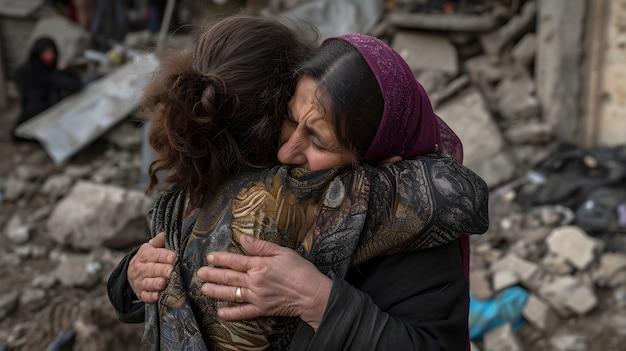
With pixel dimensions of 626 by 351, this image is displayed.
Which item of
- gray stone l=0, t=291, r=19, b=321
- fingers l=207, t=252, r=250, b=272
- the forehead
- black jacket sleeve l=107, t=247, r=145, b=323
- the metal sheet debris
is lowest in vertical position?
the metal sheet debris

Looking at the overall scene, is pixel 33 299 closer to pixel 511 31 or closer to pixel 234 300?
pixel 234 300

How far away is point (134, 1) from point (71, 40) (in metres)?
3.27

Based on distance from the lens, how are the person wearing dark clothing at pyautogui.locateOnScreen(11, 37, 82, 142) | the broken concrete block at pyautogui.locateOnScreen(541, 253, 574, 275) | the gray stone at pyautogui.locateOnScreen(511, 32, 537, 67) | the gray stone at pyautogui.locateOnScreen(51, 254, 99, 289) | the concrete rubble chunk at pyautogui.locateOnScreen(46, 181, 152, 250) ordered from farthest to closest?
the person wearing dark clothing at pyautogui.locateOnScreen(11, 37, 82, 142)
the gray stone at pyautogui.locateOnScreen(511, 32, 537, 67)
the concrete rubble chunk at pyautogui.locateOnScreen(46, 181, 152, 250)
the gray stone at pyautogui.locateOnScreen(51, 254, 99, 289)
the broken concrete block at pyautogui.locateOnScreen(541, 253, 574, 275)

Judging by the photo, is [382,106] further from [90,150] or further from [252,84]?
[90,150]

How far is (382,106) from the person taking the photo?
4.46ft

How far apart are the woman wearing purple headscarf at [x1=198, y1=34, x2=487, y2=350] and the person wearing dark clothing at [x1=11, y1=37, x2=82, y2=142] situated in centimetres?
750

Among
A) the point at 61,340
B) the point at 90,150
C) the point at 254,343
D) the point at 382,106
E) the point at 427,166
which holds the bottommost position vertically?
the point at 90,150

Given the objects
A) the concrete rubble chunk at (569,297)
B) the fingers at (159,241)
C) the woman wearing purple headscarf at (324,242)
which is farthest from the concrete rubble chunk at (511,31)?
the fingers at (159,241)

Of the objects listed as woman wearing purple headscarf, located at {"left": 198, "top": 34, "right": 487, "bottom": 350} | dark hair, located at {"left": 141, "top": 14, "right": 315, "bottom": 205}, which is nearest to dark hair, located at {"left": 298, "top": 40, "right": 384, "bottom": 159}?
woman wearing purple headscarf, located at {"left": 198, "top": 34, "right": 487, "bottom": 350}

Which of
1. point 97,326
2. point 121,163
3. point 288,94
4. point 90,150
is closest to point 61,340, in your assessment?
point 97,326

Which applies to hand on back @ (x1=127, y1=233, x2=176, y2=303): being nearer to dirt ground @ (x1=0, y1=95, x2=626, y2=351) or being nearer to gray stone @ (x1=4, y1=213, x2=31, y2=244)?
dirt ground @ (x1=0, y1=95, x2=626, y2=351)

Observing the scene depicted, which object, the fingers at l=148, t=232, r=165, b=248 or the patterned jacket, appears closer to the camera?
the patterned jacket

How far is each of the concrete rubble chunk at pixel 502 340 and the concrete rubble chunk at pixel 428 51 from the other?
146 inches

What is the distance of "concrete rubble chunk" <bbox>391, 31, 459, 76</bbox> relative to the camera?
6.80 m
